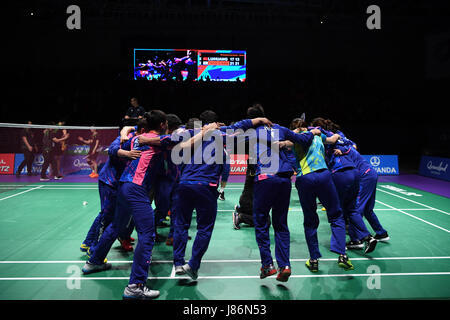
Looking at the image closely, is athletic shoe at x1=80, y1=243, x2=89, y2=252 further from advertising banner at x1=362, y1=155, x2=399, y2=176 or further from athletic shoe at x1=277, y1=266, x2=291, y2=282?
advertising banner at x1=362, y1=155, x2=399, y2=176

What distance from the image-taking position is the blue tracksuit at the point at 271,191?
4.15m

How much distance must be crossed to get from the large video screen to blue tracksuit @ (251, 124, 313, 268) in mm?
13891

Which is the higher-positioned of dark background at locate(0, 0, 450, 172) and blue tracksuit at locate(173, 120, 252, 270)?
dark background at locate(0, 0, 450, 172)

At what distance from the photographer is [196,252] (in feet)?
13.4

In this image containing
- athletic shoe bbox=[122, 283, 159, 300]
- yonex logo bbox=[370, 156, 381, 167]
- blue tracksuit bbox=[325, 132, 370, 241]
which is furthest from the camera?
yonex logo bbox=[370, 156, 381, 167]

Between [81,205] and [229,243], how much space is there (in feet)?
15.8

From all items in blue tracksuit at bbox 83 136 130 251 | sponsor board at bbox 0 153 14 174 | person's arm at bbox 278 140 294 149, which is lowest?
sponsor board at bbox 0 153 14 174

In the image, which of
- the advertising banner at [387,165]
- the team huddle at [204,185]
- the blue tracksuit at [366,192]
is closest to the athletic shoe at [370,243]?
the blue tracksuit at [366,192]

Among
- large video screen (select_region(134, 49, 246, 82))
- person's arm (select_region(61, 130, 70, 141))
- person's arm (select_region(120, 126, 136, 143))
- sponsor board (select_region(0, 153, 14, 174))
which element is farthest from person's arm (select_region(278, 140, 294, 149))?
large video screen (select_region(134, 49, 246, 82))

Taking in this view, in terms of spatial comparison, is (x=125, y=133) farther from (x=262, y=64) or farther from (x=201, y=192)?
(x=262, y=64)

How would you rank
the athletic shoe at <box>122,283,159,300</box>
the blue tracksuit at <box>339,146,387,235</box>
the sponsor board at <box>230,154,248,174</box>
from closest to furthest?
the athletic shoe at <box>122,283,159,300</box> < the blue tracksuit at <box>339,146,387,235</box> < the sponsor board at <box>230,154,248,174</box>

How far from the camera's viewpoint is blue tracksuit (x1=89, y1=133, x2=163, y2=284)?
376 centimetres

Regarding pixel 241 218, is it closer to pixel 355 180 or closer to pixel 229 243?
pixel 229 243
